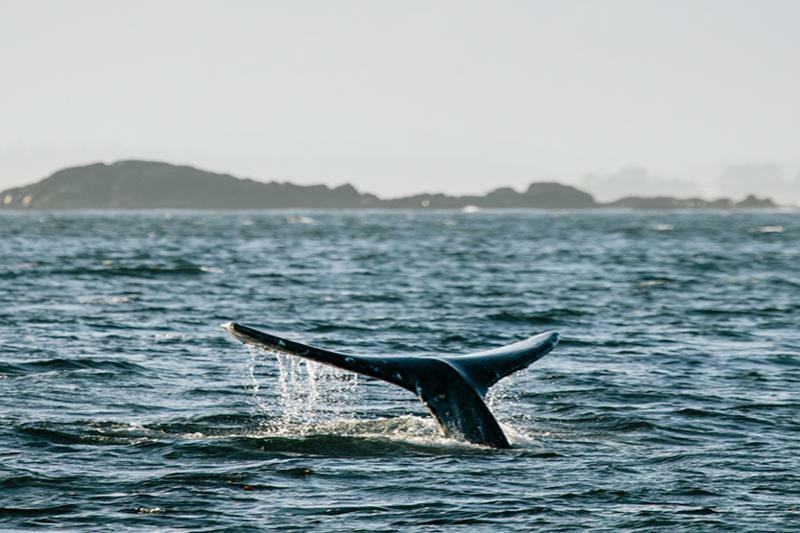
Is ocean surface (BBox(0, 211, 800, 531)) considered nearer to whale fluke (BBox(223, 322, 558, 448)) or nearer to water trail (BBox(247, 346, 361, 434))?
water trail (BBox(247, 346, 361, 434))

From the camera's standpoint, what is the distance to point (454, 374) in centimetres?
1069

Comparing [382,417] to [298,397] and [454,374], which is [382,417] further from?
[454,374]

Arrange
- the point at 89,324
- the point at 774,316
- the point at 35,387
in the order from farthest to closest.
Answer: the point at 774,316 < the point at 89,324 < the point at 35,387

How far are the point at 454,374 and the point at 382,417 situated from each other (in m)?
3.28

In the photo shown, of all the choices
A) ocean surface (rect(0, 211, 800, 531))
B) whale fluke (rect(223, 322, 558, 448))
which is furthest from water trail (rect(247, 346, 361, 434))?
whale fluke (rect(223, 322, 558, 448))

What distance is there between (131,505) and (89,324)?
533 inches

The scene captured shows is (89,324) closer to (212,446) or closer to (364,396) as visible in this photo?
(364,396)

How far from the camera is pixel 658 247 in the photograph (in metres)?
66.5

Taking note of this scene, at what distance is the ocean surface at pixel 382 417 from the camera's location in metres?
9.85

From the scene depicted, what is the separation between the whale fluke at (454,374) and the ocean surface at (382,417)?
359 mm

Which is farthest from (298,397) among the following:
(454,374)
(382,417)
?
(454,374)

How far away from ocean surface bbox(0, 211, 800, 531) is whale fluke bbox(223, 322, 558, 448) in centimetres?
36

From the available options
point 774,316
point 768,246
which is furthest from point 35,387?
point 768,246

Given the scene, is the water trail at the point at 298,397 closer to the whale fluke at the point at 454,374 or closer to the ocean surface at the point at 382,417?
the ocean surface at the point at 382,417
